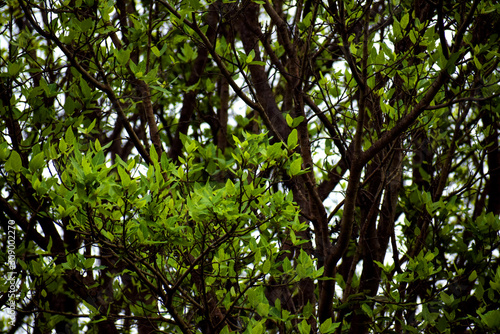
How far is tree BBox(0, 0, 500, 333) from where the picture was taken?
2711 mm

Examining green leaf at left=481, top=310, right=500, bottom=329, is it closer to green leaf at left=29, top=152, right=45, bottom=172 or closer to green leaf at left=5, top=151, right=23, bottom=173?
green leaf at left=29, top=152, right=45, bottom=172

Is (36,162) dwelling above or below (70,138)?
below

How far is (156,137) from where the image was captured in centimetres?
384

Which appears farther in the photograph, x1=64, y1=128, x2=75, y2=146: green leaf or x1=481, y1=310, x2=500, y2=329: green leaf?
x1=481, y1=310, x2=500, y2=329: green leaf

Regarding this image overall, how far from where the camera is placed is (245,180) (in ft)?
8.96

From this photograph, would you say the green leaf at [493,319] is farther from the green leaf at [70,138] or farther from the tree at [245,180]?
the green leaf at [70,138]

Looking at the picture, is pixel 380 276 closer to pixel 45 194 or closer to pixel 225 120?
pixel 225 120

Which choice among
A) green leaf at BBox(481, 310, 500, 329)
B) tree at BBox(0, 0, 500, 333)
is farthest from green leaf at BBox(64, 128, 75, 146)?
green leaf at BBox(481, 310, 500, 329)

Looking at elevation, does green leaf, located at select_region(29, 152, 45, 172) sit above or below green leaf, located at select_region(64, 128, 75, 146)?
below

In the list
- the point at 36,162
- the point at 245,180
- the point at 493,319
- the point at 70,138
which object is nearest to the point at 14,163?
the point at 36,162

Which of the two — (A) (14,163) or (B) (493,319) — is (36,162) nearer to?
(A) (14,163)

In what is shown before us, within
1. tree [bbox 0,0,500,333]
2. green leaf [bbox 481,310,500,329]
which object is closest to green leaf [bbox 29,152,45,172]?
tree [bbox 0,0,500,333]

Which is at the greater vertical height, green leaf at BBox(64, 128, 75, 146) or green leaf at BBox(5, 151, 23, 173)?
green leaf at BBox(64, 128, 75, 146)

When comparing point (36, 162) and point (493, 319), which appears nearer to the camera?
point (36, 162)
